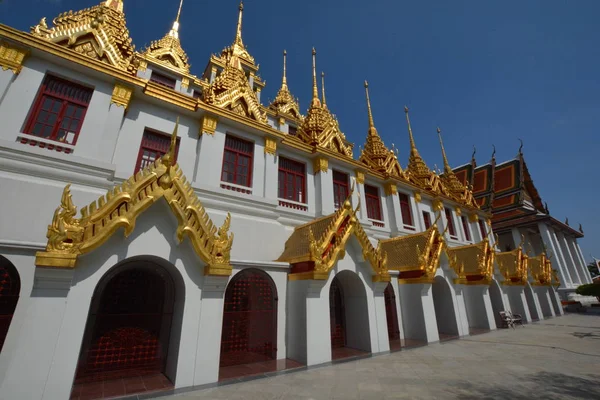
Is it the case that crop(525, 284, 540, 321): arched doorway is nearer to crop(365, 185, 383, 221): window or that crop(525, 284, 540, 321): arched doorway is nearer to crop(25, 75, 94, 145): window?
crop(365, 185, 383, 221): window

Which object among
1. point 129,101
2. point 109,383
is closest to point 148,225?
point 109,383

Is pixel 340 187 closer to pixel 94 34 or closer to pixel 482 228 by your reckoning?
pixel 94 34

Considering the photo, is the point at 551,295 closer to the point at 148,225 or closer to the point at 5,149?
the point at 148,225

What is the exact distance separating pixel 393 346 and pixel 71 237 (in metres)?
10.5

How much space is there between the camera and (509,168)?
116ft

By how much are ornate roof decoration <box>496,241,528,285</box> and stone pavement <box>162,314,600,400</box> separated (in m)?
6.97

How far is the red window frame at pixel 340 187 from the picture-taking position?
44.4ft

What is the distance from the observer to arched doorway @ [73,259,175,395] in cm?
646

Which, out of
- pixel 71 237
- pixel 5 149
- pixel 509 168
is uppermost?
pixel 509 168

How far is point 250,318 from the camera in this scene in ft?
28.1

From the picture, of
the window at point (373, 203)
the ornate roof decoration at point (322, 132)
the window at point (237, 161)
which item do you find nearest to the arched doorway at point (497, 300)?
the window at point (373, 203)

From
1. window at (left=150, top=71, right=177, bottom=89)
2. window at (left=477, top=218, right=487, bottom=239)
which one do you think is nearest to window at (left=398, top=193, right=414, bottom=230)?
window at (left=477, top=218, right=487, bottom=239)

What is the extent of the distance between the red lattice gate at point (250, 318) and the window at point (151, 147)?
16.0 ft

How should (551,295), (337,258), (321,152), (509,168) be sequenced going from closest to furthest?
(337,258) → (321,152) → (551,295) → (509,168)
